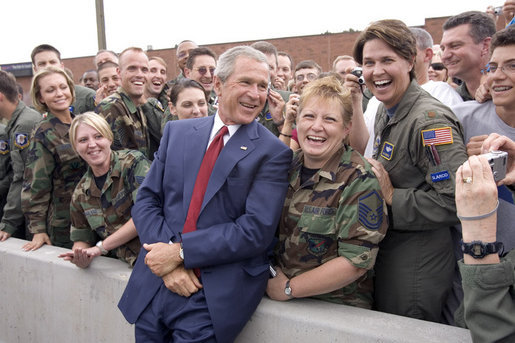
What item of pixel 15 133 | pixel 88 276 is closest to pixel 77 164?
pixel 15 133

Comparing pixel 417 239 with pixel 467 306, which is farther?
pixel 417 239

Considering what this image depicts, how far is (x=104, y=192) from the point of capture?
3.03 metres

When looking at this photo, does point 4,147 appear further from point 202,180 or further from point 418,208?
point 418,208

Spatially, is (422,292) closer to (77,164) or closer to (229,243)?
(229,243)

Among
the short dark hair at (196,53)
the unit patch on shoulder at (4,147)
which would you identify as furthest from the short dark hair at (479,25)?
the unit patch on shoulder at (4,147)

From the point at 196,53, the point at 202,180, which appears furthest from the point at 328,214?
the point at 196,53

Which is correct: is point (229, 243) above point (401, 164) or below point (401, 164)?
below

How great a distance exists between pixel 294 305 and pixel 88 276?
5.42 ft

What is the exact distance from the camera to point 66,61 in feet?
120

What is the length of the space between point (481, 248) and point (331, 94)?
43.1 inches

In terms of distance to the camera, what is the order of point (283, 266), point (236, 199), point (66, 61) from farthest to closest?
point (66, 61) < point (283, 266) < point (236, 199)

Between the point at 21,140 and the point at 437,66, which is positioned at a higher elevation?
the point at 437,66

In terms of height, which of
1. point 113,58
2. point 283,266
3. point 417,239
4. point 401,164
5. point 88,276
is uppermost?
point 113,58

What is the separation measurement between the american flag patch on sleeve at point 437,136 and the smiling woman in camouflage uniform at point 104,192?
1.95m
